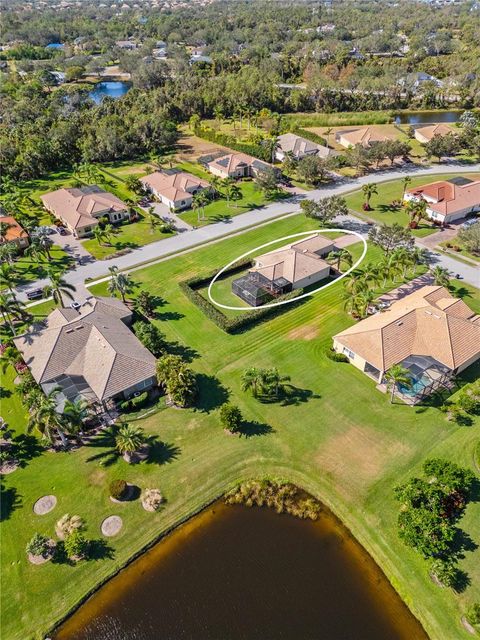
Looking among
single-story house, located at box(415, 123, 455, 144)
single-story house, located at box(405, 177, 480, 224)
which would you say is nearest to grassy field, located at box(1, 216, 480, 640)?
single-story house, located at box(405, 177, 480, 224)

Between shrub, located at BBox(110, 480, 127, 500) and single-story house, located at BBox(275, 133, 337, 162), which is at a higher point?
single-story house, located at BBox(275, 133, 337, 162)

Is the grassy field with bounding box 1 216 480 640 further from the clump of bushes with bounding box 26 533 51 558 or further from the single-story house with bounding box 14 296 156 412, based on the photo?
the single-story house with bounding box 14 296 156 412

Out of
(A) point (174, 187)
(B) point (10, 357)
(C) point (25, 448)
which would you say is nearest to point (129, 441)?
(C) point (25, 448)

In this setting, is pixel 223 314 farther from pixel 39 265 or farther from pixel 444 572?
pixel 444 572

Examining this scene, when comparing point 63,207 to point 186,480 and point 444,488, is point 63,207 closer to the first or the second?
point 186,480

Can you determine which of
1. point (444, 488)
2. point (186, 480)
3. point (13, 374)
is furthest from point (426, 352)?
point (13, 374)

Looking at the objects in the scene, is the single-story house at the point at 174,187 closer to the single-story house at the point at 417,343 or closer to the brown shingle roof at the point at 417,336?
the single-story house at the point at 417,343
